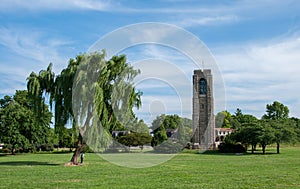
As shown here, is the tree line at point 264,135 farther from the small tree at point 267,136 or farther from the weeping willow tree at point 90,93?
the weeping willow tree at point 90,93

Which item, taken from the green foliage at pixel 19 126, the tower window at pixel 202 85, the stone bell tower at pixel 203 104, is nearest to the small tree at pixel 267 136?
the stone bell tower at pixel 203 104

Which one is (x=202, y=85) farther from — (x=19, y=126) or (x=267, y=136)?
(x=19, y=126)

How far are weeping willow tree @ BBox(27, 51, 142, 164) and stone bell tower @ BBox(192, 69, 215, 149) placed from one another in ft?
166

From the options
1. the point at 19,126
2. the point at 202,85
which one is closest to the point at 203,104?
the point at 202,85

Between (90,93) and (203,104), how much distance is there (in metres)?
56.2

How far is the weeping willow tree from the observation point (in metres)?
27.6

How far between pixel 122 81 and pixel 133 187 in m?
14.6

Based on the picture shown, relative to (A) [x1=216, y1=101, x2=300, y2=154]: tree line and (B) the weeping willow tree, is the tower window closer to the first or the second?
(A) [x1=216, y1=101, x2=300, y2=154]: tree line

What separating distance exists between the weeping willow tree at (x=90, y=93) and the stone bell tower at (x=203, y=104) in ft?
166

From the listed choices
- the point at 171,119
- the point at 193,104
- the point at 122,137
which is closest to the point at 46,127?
the point at 122,137

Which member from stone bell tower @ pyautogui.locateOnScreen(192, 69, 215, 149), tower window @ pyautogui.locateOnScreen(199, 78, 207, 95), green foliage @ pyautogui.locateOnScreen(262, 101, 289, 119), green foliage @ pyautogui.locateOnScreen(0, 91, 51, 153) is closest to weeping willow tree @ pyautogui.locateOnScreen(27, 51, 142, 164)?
green foliage @ pyautogui.locateOnScreen(0, 91, 51, 153)

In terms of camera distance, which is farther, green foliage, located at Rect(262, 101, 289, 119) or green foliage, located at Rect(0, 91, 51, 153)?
green foliage, located at Rect(262, 101, 289, 119)

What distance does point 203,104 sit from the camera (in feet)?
266

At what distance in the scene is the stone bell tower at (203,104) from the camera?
7906 centimetres
